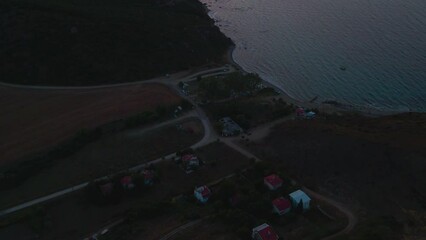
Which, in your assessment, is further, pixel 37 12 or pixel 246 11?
pixel 246 11

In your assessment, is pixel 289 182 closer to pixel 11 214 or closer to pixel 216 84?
pixel 216 84

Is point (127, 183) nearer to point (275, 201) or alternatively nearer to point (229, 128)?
point (275, 201)

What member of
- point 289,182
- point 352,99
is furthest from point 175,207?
point 352,99

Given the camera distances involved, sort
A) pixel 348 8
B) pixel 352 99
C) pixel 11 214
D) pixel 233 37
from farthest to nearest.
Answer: pixel 348 8 → pixel 233 37 → pixel 352 99 → pixel 11 214

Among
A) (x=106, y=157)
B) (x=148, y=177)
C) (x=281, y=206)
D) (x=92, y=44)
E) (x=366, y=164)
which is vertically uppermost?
(x=366, y=164)

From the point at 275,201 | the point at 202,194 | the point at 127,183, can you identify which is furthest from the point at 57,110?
the point at 275,201

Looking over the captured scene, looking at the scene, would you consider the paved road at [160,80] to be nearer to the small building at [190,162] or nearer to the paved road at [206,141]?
the paved road at [206,141]

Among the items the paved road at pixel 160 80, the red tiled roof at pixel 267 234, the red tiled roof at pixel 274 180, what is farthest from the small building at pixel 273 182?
the paved road at pixel 160 80
